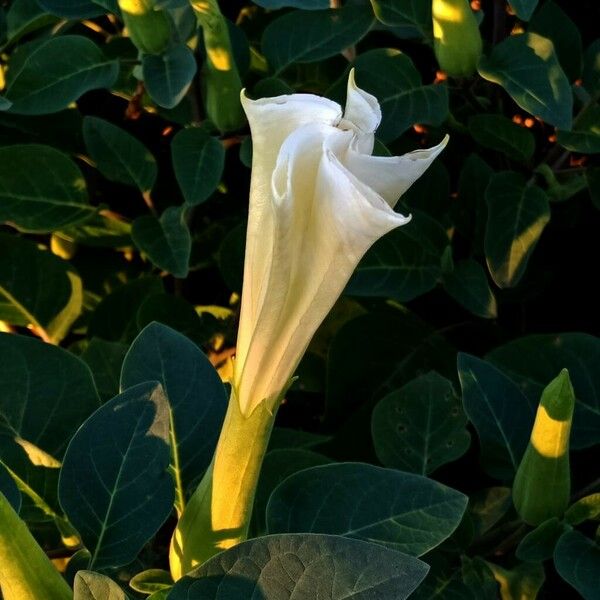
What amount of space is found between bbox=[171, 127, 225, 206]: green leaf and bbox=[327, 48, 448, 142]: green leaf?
140 mm

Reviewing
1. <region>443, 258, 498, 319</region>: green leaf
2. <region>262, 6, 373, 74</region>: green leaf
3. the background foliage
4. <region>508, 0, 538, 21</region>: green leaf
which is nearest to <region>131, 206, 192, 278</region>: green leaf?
the background foliage

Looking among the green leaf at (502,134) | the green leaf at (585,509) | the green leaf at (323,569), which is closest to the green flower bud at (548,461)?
the green leaf at (585,509)

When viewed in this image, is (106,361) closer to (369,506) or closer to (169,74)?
(169,74)

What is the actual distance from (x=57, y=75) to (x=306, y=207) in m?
0.65

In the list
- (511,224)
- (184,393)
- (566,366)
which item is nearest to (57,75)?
(184,393)

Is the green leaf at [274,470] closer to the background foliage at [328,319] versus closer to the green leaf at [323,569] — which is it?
the background foliage at [328,319]

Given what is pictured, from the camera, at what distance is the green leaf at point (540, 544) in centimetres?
94

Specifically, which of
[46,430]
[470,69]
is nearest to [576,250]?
[470,69]

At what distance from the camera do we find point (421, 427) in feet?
3.56

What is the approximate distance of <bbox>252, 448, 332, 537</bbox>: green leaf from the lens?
96 centimetres

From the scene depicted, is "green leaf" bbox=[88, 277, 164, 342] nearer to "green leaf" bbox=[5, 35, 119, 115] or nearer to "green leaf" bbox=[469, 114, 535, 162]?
"green leaf" bbox=[5, 35, 119, 115]

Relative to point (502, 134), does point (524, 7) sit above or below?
above

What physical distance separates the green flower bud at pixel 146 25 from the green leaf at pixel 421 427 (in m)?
0.44

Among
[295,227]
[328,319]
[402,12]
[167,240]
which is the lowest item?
[328,319]
